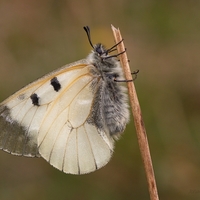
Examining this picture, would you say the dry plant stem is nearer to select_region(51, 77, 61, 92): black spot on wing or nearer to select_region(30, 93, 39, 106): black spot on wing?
select_region(51, 77, 61, 92): black spot on wing

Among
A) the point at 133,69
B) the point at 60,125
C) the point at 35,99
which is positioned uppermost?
the point at 35,99

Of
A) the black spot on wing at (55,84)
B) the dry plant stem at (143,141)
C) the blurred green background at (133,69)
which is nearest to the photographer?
the dry plant stem at (143,141)

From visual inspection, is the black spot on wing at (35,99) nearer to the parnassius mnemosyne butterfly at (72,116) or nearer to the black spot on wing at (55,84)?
the parnassius mnemosyne butterfly at (72,116)

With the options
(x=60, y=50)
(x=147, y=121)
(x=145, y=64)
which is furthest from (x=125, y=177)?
(x=60, y=50)

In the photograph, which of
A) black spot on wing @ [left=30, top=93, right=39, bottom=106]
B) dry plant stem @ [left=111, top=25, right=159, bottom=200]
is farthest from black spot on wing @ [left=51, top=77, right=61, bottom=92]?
dry plant stem @ [left=111, top=25, right=159, bottom=200]

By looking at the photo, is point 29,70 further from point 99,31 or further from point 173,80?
point 173,80

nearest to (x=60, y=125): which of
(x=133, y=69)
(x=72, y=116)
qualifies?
(x=72, y=116)

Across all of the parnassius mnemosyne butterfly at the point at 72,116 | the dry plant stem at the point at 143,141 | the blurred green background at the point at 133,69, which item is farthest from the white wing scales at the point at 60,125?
the blurred green background at the point at 133,69

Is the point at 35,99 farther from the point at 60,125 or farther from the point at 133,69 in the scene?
the point at 133,69
